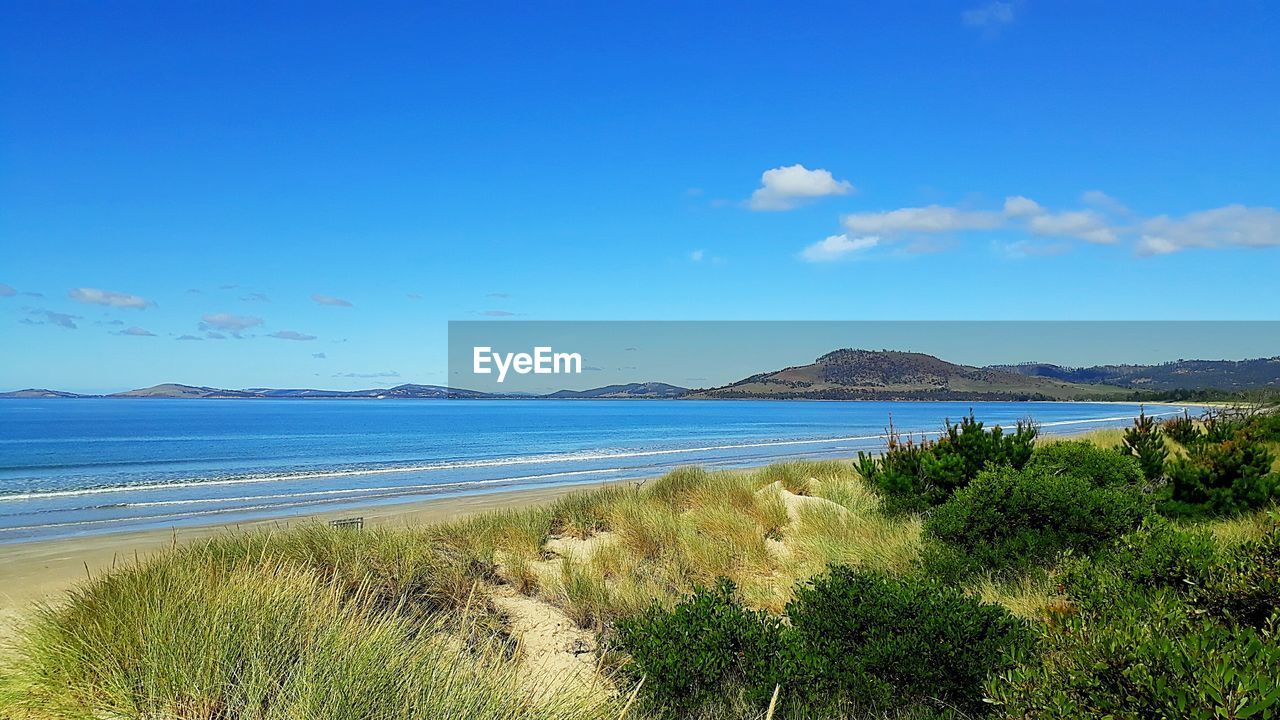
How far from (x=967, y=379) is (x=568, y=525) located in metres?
205

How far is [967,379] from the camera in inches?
7795

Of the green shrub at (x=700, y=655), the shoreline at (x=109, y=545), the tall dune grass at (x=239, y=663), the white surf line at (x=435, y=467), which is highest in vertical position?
the tall dune grass at (x=239, y=663)

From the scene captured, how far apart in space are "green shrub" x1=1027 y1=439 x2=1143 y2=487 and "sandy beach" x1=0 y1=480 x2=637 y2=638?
930 cm

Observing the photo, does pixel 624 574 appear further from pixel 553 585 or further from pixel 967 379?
pixel 967 379

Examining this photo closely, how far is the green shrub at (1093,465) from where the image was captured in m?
10.8

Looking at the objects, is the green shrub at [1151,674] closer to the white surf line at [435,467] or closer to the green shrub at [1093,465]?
the green shrub at [1093,465]

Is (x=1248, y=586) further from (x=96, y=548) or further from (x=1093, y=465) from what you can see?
(x=96, y=548)

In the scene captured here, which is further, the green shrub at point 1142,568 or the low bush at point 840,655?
the low bush at point 840,655

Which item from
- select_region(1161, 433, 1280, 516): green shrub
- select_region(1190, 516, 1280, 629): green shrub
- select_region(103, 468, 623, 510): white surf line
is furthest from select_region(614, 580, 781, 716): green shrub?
select_region(103, 468, 623, 510): white surf line

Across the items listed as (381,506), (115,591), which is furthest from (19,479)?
(115,591)

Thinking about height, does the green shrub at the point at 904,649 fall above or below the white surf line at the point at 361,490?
above

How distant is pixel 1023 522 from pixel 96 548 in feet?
47.1

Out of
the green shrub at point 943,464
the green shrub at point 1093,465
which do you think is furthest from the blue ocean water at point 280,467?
the green shrub at point 1093,465

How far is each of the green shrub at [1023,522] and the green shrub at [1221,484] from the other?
8.77 feet
